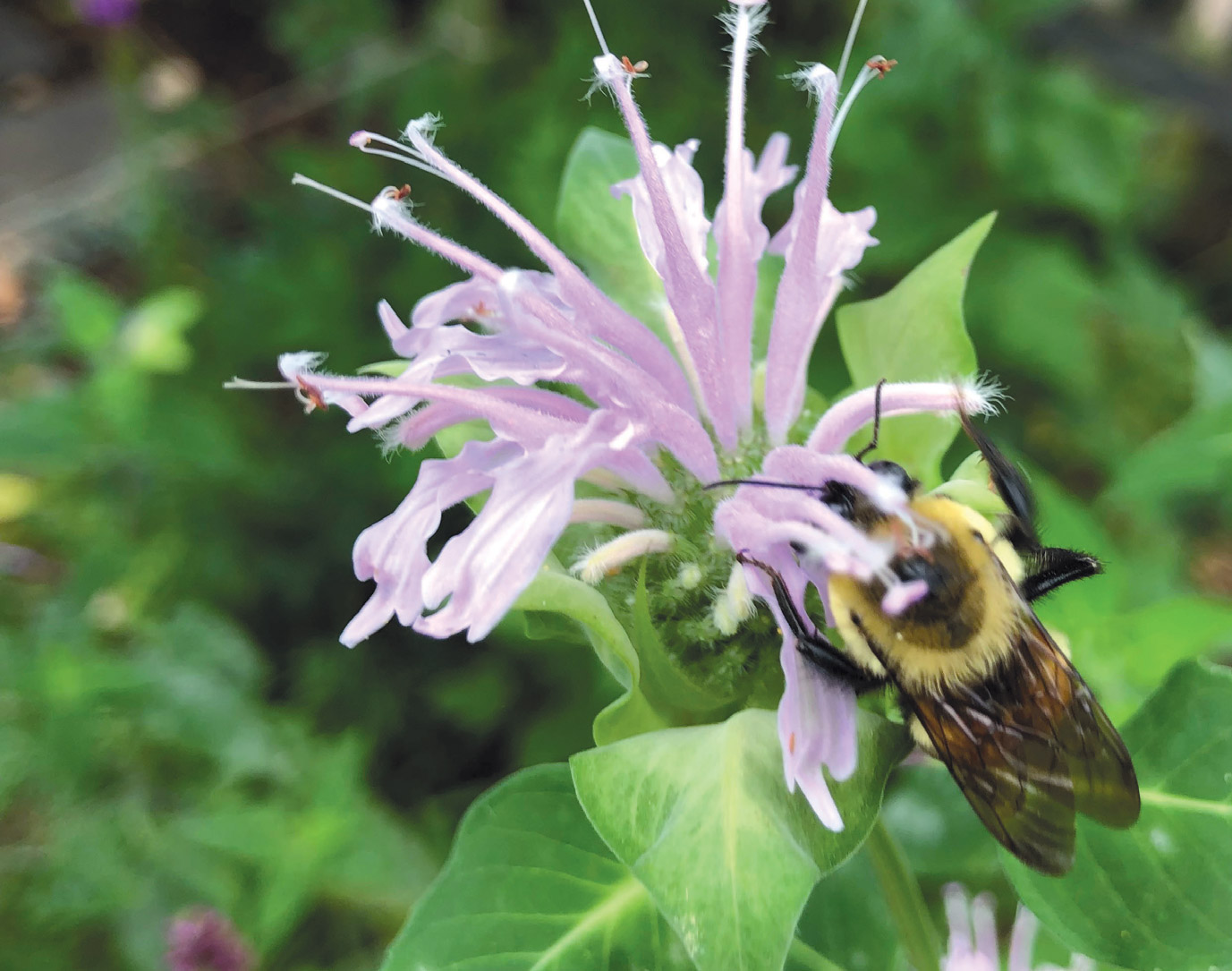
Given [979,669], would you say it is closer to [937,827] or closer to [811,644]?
[811,644]

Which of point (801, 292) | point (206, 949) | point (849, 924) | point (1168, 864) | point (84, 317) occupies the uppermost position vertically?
point (801, 292)

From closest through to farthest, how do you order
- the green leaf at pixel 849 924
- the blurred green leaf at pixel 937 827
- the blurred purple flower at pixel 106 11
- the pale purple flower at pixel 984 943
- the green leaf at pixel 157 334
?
the green leaf at pixel 849 924 < the pale purple flower at pixel 984 943 < the blurred green leaf at pixel 937 827 < the green leaf at pixel 157 334 < the blurred purple flower at pixel 106 11

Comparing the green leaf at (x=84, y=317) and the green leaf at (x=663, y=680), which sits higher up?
the green leaf at (x=663, y=680)

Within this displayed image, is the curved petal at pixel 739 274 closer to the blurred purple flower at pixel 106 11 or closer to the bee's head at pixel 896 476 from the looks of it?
the bee's head at pixel 896 476

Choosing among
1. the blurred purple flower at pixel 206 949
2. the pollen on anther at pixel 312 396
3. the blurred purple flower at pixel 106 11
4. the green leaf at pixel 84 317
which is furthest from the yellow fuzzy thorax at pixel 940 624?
the blurred purple flower at pixel 106 11

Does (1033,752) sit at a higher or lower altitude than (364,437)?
higher

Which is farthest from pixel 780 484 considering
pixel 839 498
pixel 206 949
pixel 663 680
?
pixel 206 949

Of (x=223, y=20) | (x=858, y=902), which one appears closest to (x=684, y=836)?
(x=858, y=902)
